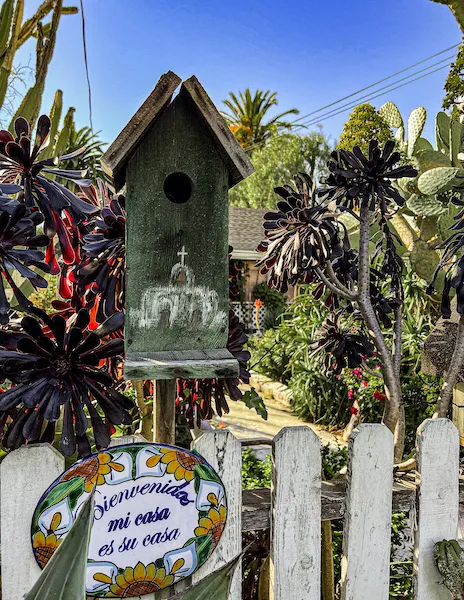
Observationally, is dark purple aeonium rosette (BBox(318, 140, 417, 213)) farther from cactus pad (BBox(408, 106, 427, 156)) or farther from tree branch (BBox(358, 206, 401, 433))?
cactus pad (BBox(408, 106, 427, 156))

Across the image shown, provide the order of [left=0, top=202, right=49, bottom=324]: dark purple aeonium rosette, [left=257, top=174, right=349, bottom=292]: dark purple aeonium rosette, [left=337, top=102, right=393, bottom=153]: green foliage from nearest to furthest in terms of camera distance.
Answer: [left=0, top=202, right=49, bottom=324]: dark purple aeonium rosette → [left=257, top=174, right=349, bottom=292]: dark purple aeonium rosette → [left=337, top=102, right=393, bottom=153]: green foliage

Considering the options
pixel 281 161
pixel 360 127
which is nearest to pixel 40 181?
pixel 360 127

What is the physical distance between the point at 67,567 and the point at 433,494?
1.20 metres

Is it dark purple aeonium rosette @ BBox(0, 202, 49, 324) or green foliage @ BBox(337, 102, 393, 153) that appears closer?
dark purple aeonium rosette @ BBox(0, 202, 49, 324)

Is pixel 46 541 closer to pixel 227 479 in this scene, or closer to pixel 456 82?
pixel 227 479

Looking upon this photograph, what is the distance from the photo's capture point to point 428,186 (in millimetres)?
4098

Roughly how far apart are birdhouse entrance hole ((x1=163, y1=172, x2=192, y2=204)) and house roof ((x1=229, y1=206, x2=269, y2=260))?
36.4 feet

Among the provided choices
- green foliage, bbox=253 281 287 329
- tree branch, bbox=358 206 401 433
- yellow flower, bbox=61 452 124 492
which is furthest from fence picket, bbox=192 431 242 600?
green foliage, bbox=253 281 287 329

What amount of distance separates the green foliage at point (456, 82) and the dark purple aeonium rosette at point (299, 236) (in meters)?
2.77

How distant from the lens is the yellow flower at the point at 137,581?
1.24 metres

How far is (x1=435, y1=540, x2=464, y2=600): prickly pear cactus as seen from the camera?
4.69 feet

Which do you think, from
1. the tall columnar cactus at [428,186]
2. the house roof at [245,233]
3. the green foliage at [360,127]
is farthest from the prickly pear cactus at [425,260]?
the house roof at [245,233]

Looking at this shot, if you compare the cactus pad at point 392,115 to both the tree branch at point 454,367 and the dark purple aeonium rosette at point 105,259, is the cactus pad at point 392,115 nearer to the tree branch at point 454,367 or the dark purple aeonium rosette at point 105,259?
the tree branch at point 454,367

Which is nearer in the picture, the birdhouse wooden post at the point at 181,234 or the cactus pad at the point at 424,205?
the birdhouse wooden post at the point at 181,234
